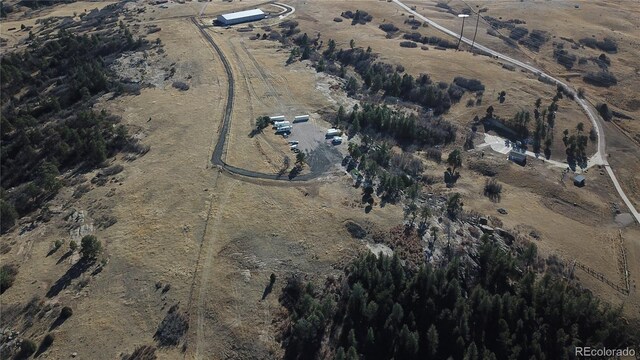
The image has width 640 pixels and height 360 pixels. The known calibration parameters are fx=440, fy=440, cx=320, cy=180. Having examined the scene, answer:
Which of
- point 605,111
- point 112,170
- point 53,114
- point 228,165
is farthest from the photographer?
point 605,111

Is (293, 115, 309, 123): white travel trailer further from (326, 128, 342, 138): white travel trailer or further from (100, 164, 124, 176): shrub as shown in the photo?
(100, 164, 124, 176): shrub

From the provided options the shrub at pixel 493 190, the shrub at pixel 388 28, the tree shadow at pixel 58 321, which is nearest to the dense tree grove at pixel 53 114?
the tree shadow at pixel 58 321


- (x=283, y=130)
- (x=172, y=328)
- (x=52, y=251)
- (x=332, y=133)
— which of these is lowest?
(x=172, y=328)

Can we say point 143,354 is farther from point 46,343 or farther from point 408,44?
point 408,44

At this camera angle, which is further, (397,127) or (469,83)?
(469,83)

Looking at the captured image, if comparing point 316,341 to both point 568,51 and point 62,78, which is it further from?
point 568,51

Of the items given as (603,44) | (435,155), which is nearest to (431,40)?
(603,44)

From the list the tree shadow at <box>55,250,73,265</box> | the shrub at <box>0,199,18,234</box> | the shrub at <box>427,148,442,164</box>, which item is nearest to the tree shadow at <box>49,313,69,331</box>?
the tree shadow at <box>55,250,73,265</box>
